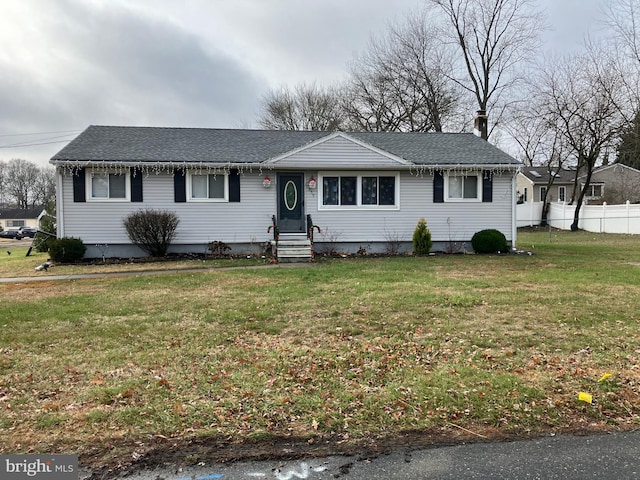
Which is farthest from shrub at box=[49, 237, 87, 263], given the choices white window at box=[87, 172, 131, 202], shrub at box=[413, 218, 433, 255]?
shrub at box=[413, 218, 433, 255]

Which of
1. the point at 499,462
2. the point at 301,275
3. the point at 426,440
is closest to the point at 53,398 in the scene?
the point at 426,440

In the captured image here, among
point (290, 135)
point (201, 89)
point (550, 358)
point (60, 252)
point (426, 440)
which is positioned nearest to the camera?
point (426, 440)

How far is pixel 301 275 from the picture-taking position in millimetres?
10164

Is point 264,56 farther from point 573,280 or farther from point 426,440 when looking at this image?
point 426,440

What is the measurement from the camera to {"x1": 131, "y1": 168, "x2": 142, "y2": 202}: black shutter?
1382 cm

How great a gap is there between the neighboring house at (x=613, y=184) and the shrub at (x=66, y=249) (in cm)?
3963

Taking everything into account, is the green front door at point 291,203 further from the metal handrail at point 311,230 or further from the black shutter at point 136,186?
the black shutter at point 136,186

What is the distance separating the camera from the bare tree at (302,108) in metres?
35.4

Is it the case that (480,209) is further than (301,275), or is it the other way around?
(480,209)

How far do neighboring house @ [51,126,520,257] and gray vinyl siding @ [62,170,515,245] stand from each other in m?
0.03

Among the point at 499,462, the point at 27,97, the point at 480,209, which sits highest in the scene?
the point at 27,97

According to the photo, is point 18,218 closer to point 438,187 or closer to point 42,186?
point 42,186

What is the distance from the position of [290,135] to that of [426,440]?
15.3 m

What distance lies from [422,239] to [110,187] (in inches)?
402
